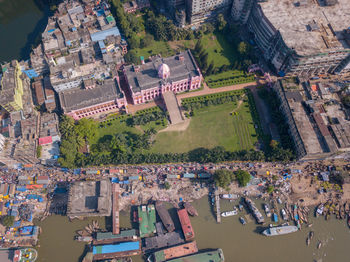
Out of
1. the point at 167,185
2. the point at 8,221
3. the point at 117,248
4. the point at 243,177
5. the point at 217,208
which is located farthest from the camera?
the point at 167,185

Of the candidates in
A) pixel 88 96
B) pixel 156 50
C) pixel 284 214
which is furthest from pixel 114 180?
pixel 156 50

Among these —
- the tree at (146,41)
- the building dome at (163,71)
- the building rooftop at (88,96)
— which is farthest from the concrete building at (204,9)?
the building rooftop at (88,96)

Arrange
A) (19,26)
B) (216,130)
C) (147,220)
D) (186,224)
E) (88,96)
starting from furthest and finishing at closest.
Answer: (19,26) < (216,130) < (88,96) < (147,220) < (186,224)

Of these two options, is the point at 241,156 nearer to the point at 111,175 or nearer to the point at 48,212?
the point at 111,175

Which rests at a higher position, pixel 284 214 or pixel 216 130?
pixel 216 130

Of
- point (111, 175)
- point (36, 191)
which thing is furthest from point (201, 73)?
point (36, 191)

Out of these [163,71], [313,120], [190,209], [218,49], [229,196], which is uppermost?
[218,49]

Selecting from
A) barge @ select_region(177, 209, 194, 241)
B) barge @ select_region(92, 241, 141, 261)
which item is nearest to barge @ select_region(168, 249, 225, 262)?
barge @ select_region(177, 209, 194, 241)

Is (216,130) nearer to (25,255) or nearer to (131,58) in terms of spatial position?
(131,58)
